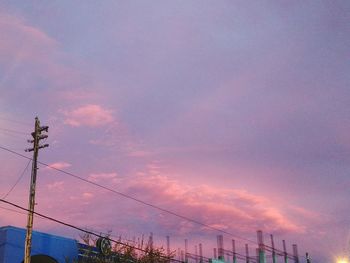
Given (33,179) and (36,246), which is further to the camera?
(36,246)

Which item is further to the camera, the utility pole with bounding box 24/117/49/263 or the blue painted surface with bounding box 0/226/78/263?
the blue painted surface with bounding box 0/226/78/263

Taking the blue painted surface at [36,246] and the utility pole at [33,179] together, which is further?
the blue painted surface at [36,246]

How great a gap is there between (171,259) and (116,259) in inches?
224

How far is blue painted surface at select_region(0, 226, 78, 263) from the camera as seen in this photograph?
32.1m

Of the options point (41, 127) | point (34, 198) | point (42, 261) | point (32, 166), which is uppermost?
point (41, 127)

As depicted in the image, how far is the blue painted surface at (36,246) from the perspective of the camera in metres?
32.1

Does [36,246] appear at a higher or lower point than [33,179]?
lower

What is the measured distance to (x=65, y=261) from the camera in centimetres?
3675

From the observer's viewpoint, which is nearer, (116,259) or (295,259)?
(116,259)

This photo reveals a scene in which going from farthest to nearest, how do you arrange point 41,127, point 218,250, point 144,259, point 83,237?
point 218,250, point 144,259, point 83,237, point 41,127

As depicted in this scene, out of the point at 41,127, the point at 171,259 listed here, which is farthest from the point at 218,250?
the point at 41,127

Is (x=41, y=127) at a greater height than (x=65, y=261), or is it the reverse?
(x=41, y=127)

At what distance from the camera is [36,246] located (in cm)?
3412

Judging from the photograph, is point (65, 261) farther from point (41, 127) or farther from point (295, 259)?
point (295, 259)
